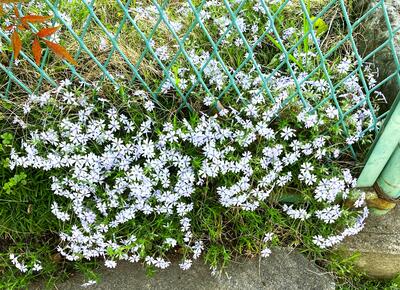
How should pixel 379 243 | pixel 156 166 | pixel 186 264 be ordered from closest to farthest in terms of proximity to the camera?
pixel 156 166 → pixel 186 264 → pixel 379 243

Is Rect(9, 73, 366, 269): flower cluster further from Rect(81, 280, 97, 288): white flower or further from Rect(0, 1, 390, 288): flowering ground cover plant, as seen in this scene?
Rect(81, 280, 97, 288): white flower

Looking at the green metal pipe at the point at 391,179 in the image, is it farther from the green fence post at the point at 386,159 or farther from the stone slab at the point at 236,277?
the stone slab at the point at 236,277

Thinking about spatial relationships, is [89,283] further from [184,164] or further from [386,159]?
[386,159]

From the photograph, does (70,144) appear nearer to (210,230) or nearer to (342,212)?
(210,230)

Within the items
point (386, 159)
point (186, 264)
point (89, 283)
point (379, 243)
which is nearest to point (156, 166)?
point (186, 264)

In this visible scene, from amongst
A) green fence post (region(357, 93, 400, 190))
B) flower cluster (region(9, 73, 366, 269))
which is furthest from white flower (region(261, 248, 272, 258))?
green fence post (region(357, 93, 400, 190))

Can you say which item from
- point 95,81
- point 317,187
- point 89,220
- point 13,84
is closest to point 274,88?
point 317,187
